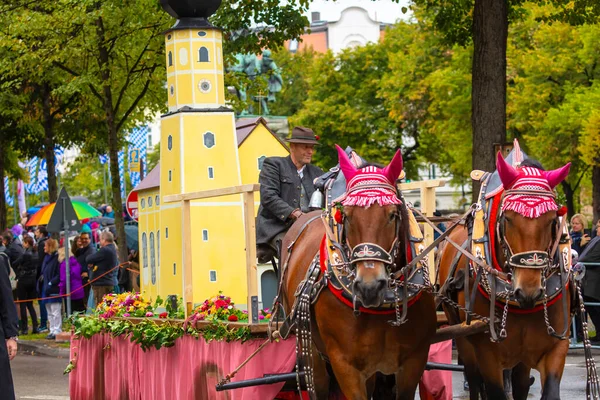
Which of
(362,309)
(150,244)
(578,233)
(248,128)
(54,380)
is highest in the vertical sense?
(248,128)

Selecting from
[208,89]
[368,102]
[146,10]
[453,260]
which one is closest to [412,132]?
[368,102]

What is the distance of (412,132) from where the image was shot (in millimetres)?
59250

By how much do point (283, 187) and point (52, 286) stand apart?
513 inches

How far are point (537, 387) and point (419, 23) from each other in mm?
36775

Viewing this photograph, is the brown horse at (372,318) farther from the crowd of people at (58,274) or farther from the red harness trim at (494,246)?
the crowd of people at (58,274)

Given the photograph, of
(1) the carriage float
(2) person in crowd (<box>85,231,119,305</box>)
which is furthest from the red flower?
(2) person in crowd (<box>85,231,119,305</box>)

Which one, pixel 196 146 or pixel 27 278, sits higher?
pixel 196 146

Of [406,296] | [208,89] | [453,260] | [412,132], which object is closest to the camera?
[406,296]

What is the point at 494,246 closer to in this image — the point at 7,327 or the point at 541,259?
the point at 541,259

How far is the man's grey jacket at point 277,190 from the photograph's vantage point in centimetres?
1119

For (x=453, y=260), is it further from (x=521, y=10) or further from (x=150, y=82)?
(x=150, y=82)

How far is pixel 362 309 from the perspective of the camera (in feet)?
27.5

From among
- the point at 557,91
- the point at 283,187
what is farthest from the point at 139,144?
the point at 283,187

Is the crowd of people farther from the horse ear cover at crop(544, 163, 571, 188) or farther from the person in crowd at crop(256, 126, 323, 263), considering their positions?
the horse ear cover at crop(544, 163, 571, 188)
